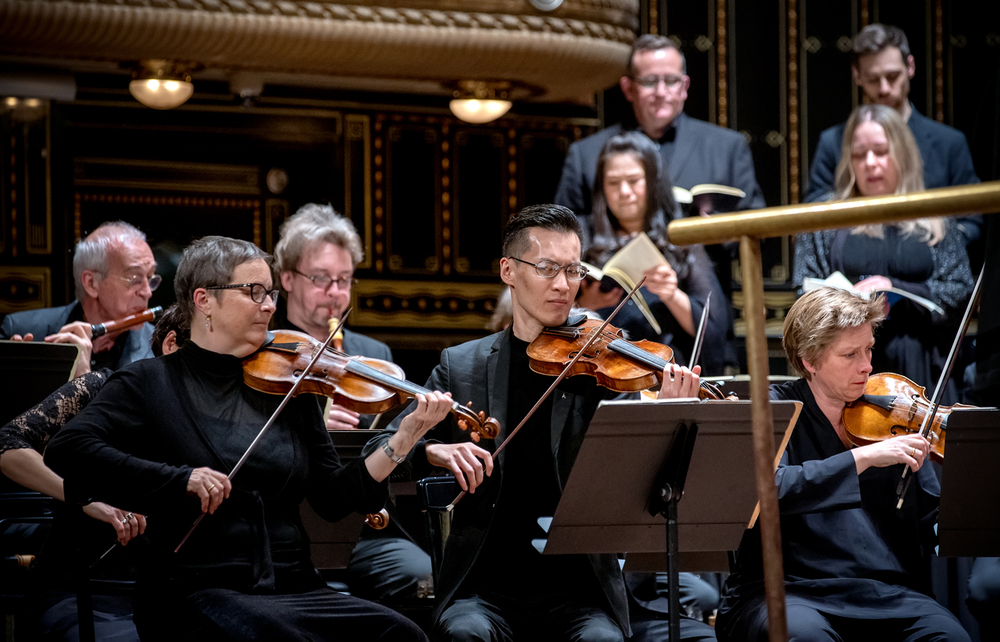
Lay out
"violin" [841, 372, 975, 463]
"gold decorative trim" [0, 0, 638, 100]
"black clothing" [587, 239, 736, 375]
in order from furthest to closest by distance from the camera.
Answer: "gold decorative trim" [0, 0, 638, 100] < "black clothing" [587, 239, 736, 375] < "violin" [841, 372, 975, 463]

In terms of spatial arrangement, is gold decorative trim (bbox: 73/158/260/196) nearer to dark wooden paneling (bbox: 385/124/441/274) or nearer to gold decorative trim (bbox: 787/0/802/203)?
dark wooden paneling (bbox: 385/124/441/274)

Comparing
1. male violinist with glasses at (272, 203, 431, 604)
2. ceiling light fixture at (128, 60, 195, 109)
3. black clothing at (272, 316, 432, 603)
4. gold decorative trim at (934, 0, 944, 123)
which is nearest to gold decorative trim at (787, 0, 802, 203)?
gold decorative trim at (934, 0, 944, 123)

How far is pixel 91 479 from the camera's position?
8.61 feet

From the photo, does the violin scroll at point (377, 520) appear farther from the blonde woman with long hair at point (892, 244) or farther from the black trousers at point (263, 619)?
the blonde woman with long hair at point (892, 244)

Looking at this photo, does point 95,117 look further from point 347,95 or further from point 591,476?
point 591,476

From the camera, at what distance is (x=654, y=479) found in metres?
2.53

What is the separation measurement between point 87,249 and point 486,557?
1.84 meters

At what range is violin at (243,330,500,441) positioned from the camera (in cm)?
285

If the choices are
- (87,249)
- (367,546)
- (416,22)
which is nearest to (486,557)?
(367,546)

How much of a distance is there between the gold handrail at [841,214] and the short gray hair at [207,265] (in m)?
1.69

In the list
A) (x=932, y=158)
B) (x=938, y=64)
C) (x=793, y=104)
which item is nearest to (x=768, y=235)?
(x=932, y=158)

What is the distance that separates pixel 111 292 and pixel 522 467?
1.66 m

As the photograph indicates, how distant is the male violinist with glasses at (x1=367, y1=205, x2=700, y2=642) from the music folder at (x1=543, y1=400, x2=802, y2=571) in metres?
0.23

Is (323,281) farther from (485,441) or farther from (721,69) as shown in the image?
(721,69)
